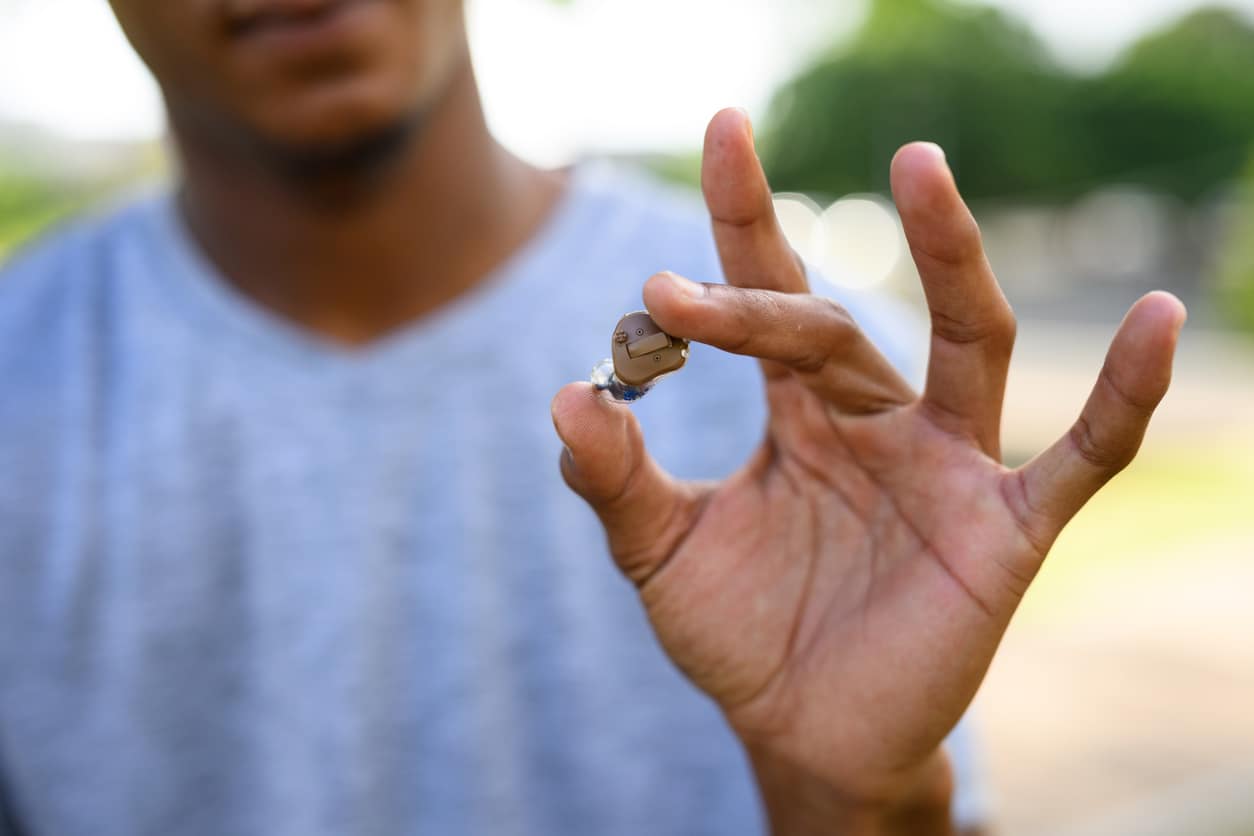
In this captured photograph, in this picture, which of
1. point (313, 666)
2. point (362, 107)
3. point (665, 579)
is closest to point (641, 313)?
point (665, 579)

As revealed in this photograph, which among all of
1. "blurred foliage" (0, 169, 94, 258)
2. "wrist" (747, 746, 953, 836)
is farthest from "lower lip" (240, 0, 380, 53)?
"blurred foliage" (0, 169, 94, 258)

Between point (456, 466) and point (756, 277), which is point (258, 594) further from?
point (756, 277)

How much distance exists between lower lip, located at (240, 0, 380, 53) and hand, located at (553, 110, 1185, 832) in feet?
2.24

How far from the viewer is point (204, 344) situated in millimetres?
2004

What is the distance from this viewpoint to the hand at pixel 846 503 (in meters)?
1.25

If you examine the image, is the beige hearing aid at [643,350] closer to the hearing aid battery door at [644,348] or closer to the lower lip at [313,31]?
the hearing aid battery door at [644,348]

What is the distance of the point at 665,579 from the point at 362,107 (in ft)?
2.74

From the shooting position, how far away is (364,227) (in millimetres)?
2002

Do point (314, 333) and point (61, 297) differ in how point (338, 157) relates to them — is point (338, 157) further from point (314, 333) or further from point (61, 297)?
point (61, 297)

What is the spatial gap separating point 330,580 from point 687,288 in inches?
37.9

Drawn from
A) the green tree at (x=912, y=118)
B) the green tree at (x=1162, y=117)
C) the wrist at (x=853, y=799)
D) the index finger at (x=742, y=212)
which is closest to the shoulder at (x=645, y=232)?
the index finger at (x=742, y=212)

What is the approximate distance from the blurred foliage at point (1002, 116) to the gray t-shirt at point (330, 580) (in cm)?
3547

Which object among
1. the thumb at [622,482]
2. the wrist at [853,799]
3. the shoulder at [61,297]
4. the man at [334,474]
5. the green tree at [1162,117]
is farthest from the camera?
the green tree at [1162,117]

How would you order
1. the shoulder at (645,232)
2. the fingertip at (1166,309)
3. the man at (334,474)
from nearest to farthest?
the fingertip at (1166,309) < the man at (334,474) < the shoulder at (645,232)
